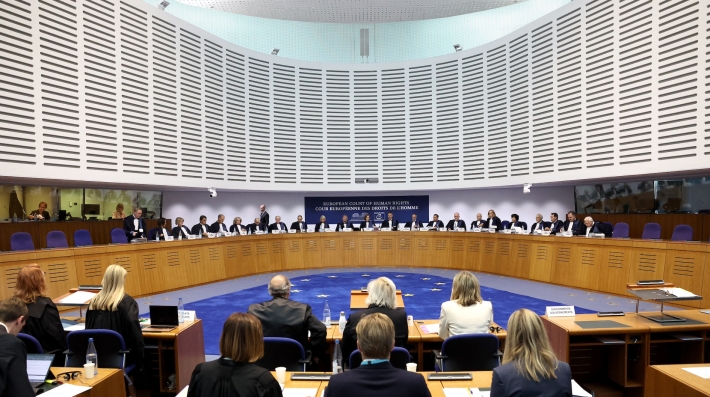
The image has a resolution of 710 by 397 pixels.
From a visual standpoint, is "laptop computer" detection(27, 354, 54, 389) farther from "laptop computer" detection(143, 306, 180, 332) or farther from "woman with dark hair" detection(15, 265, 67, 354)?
"laptop computer" detection(143, 306, 180, 332)

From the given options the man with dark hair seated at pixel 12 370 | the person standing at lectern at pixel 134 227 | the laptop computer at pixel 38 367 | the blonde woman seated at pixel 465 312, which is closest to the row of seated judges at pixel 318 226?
the person standing at lectern at pixel 134 227

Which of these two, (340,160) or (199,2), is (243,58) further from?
(340,160)

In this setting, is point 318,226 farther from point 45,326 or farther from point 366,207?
point 45,326

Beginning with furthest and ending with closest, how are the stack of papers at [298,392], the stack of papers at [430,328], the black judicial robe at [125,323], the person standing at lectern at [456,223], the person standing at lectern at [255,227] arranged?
the person standing at lectern at [456,223] < the person standing at lectern at [255,227] < the stack of papers at [430,328] < the black judicial robe at [125,323] < the stack of papers at [298,392]

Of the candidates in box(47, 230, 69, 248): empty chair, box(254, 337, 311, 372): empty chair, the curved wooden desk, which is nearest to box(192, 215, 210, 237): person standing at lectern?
the curved wooden desk

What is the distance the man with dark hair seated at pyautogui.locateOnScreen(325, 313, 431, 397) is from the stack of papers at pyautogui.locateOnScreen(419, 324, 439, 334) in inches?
78.0

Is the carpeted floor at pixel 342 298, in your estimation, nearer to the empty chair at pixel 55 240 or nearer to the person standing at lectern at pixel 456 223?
the person standing at lectern at pixel 456 223

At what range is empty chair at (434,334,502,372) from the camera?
324cm

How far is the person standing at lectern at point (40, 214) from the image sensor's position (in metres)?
10.2

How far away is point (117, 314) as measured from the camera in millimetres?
3676

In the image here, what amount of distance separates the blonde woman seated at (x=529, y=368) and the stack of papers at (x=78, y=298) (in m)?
3.83

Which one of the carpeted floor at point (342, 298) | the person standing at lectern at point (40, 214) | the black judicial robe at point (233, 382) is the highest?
the person standing at lectern at point (40, 214)

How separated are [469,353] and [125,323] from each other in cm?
274

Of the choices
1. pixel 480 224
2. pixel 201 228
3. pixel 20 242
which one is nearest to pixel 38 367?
pixel 20 242
